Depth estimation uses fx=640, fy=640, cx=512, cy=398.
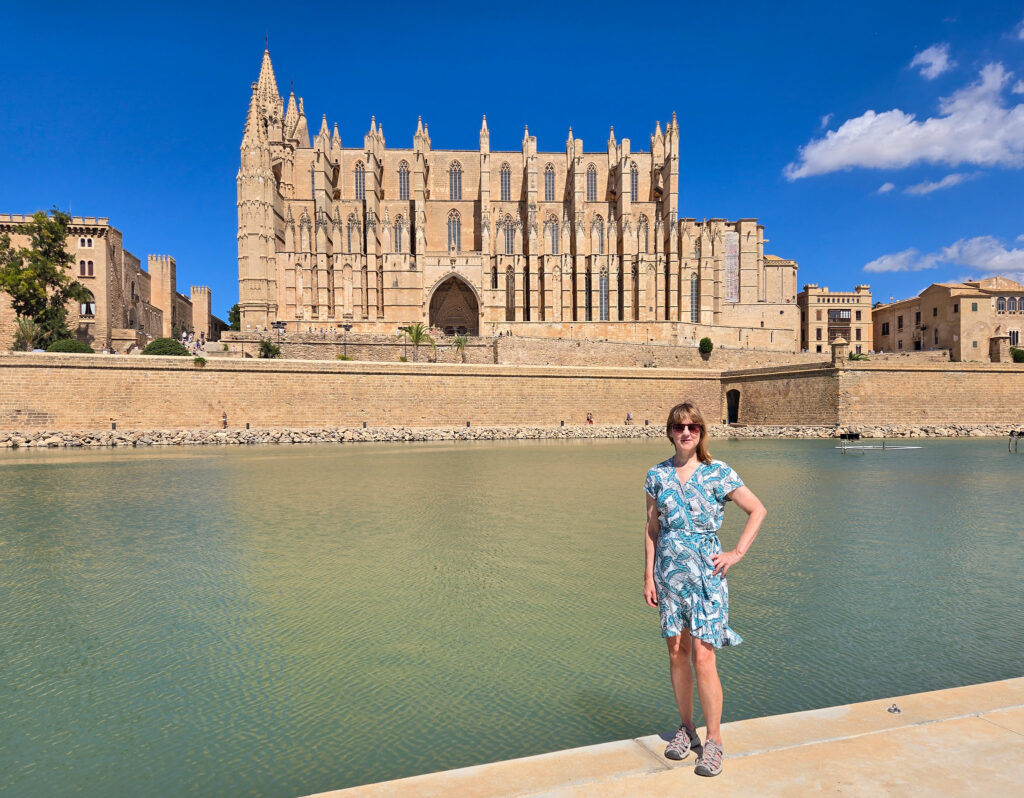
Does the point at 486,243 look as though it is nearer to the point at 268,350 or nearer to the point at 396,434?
the point at 268,350

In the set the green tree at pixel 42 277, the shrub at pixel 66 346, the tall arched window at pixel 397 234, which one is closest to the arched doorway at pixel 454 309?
the tall arched window at pixel 397 234

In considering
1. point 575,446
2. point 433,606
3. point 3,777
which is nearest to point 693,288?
point 575,446

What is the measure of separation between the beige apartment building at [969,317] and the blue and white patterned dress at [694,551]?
50.2m

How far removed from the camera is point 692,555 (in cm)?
288

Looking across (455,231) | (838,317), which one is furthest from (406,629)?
(838,317)

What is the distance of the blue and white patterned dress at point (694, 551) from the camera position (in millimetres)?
2840

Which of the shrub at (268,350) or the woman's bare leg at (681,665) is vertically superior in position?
the shrub at (268,350)

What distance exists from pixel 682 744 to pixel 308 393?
2913cm

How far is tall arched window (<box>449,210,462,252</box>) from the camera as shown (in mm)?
51188

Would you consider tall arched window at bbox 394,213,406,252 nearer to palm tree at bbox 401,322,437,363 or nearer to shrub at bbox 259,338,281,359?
palm tree at bbox 401,322,437,363

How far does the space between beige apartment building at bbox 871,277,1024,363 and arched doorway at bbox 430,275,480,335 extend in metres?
35.3

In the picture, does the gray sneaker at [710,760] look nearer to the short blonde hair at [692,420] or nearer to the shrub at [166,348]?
the short blonde hair at [692,420]

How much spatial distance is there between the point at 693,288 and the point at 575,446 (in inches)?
1016

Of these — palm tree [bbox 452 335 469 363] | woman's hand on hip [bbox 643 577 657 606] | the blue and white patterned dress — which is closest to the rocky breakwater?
palm tree [bbox 452 335 469 363]
